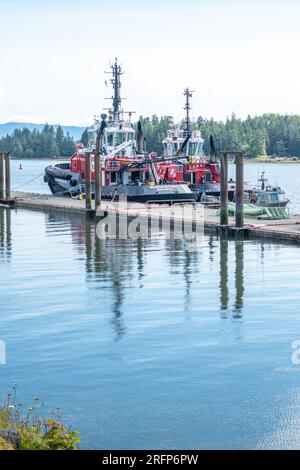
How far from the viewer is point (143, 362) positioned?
686 inches

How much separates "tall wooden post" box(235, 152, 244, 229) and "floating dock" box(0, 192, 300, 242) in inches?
18.1

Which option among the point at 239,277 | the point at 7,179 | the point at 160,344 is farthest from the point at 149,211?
the point at 160,344

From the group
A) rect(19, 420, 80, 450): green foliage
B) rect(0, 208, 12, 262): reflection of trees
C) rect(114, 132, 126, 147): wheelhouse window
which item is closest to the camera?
rect(19, 420, 80, 450): green foliage

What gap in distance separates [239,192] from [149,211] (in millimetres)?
10491

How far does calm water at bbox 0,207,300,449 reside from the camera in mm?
14027

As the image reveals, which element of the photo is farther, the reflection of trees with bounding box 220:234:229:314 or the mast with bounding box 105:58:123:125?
the mast with bounding box 105:58:123:125

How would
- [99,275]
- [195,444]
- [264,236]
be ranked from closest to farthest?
[195,444], [99,275], [264,236]

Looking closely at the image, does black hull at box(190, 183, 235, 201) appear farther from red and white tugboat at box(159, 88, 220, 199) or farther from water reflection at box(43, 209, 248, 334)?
water reflection at box(43, 209, 248, 334)

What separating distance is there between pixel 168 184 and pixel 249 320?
117ft

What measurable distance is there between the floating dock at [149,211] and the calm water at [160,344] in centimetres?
385

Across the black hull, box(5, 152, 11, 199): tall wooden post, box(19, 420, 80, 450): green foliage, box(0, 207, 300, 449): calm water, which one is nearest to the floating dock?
box(5, 152, 11, 199): tall wooden post

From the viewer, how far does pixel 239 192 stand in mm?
36938

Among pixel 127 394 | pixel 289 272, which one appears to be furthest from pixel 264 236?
pixel 127 394

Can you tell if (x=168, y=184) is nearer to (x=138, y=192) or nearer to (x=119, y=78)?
(x=138, y=192)
